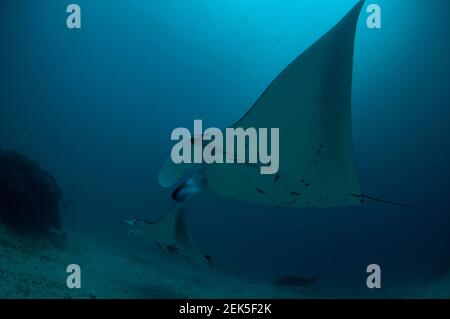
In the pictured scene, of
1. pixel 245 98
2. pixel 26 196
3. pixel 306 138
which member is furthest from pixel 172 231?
pixel 245 98

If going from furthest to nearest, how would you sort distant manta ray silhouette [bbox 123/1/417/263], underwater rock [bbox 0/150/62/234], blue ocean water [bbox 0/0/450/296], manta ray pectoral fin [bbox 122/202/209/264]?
blue ocean water [bbox 0/0/450/296] < underwater rock [bbox 0/150/62/234] < manta ray pectoral fin [bbox 122/202/209/264] < distant manta ray silhouette [bbox 123/1/417/263]

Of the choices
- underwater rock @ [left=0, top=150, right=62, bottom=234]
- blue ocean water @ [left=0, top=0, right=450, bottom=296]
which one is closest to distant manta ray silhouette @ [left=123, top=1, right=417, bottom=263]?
underwater rock @ [left=0, top=150, right=62, bottom=234]

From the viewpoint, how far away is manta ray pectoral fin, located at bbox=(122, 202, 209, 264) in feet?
14.2

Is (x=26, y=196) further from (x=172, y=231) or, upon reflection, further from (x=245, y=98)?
(x=245, y=98)

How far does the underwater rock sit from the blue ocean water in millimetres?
7982

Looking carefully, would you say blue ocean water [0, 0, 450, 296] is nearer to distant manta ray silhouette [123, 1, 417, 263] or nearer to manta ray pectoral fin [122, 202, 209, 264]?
distant manta ray silhouette [123, 1, 417, 263]

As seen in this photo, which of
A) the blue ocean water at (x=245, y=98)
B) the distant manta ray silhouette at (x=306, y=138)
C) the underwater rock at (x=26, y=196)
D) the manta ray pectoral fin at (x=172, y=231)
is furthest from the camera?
the blue ocean water at (x=245, y=98)

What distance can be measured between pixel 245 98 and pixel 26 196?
16.6 metres

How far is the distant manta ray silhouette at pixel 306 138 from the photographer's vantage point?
254cm

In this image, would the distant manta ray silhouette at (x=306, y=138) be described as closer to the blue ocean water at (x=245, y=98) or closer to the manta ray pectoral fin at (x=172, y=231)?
the manta ray pectoral fin at (x=172, y=231)

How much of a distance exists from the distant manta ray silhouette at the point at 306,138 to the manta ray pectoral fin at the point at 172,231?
1000 millimetres

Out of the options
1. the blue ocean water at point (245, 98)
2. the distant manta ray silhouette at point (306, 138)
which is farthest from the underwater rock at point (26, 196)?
the blue ocean water at point (245, 98)
